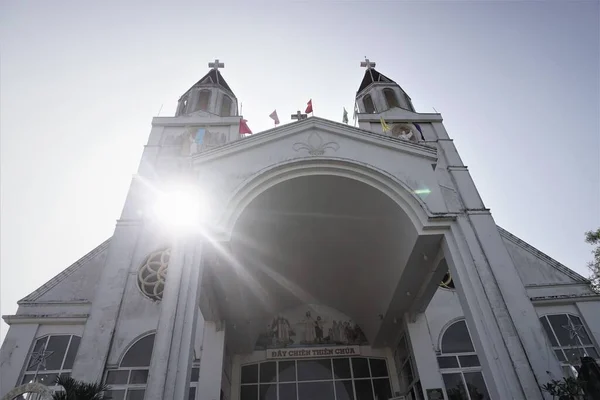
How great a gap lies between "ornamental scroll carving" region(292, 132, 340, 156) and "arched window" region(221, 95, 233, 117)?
10.8 m

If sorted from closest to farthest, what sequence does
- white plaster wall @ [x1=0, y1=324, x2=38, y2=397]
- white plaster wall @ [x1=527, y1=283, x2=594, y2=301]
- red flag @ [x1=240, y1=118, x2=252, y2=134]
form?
white plaster wall @ [x1=0, y1=324, x2=38, y2=397]
white plaster wall @ [x1=527, y1=283, x2=594, y2=301]
red flag @ [x1=240, y1=118, x2=252, y2=134]

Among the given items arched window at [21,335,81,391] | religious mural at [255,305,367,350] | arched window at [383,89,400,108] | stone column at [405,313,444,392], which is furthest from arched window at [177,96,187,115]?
stone column at [405,313,444,392]

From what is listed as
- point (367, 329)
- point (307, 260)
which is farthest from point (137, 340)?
point (367, 329)

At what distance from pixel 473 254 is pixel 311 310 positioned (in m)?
7.42

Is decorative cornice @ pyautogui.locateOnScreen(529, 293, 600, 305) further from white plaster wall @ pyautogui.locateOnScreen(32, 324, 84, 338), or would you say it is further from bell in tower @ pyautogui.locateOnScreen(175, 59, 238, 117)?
bell in tower @ pyautogui.locateOnScreen(175, 59, 238, 117)

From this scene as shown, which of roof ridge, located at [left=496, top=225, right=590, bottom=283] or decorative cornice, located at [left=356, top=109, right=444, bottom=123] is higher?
decorative cornice, located at [left=356, top=109, right=444, bottom=123]

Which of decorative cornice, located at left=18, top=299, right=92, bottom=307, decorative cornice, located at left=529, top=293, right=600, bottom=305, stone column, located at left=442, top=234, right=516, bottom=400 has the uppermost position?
decorative cornice, located at left=18, top=299, right=92, bottom=307

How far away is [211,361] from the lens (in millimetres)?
11898

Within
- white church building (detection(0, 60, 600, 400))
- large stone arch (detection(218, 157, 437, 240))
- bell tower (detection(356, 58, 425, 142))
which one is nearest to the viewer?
white church building (detection(0, 60, 600, 400))

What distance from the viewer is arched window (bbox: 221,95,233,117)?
20.8 m

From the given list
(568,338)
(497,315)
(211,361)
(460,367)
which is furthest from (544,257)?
(211,361)

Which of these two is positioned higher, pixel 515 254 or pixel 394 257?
pixel 515 254

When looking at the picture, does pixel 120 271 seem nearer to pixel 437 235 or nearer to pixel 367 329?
pixel 367 329

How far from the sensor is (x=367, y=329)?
1455 cm
